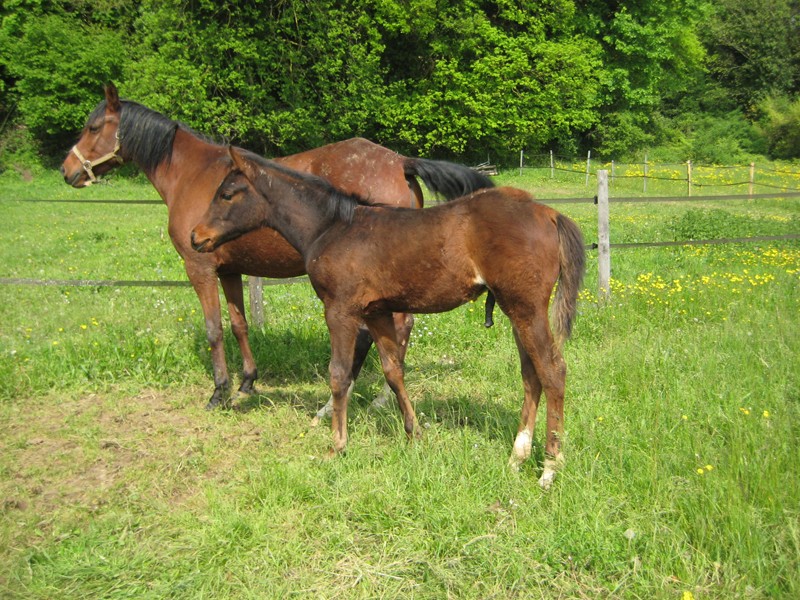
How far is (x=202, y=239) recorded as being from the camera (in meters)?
4.51

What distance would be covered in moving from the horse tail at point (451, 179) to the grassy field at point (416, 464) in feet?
5.52

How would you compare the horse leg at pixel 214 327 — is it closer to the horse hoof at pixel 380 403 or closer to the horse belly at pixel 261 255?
the horse belly at pixel 261 255

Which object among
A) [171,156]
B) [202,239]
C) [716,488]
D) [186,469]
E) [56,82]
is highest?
[56,82]

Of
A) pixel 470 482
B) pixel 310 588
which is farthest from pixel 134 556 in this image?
pixel 470 482

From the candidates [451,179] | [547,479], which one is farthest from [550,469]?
[451,179]

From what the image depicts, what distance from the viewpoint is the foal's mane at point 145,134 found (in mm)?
5918

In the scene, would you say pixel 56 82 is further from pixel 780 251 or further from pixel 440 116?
pixel 780 251

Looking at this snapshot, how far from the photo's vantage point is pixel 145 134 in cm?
594

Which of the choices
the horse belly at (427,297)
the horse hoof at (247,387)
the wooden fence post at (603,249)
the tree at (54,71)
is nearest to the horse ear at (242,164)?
the horse belly at (427,297)

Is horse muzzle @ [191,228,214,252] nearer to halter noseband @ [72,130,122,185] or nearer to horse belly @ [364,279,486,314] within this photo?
horse belly @ [364,279,486,314]

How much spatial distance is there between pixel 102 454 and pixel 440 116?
2722cm

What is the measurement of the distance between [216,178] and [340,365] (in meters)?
2.36

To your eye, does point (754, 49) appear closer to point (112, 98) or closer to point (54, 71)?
point (54, 71)

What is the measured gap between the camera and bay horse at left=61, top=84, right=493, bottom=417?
5473mm
